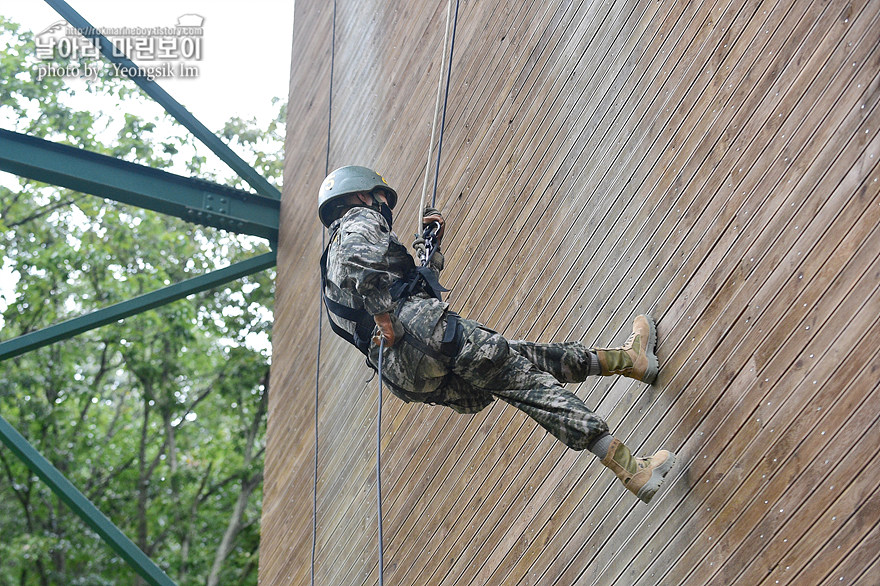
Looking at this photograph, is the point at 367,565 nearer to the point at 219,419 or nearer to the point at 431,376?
the point at 431,376

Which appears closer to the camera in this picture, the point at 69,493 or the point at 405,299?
the point at 405,299

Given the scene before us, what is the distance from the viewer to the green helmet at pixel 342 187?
468 cm

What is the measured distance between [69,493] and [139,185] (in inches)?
97.9

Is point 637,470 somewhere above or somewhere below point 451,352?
below

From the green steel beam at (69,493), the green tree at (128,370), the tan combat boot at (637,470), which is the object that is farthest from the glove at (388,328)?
the green tree at (128,370)

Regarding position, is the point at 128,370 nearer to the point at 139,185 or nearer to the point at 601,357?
the point at 139,185

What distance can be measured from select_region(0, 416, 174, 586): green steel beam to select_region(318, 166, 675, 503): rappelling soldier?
4530 millimetres

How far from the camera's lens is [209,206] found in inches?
353

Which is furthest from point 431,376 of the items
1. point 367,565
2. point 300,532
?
point 300,532

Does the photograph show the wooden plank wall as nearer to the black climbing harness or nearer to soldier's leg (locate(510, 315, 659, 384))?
soldier's leg (locate(510, 315, 659, 384))

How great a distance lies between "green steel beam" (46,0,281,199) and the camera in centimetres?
898

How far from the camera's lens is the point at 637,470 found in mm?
3961

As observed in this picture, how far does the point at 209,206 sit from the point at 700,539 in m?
6.12

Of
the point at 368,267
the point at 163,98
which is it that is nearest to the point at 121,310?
the point at 163,98
